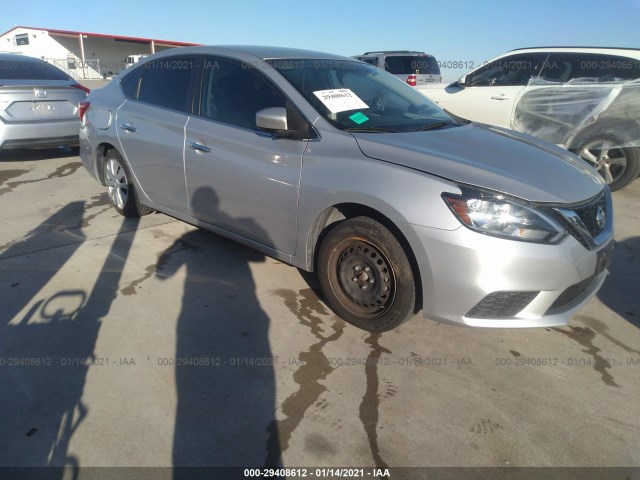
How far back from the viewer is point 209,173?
3600 millimetres

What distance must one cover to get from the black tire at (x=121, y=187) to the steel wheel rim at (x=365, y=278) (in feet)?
8.14

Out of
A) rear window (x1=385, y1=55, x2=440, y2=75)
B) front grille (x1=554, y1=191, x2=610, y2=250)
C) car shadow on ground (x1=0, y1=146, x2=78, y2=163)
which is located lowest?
car shadow on ground (x1=0, y1=146, x2=78, y2=163)

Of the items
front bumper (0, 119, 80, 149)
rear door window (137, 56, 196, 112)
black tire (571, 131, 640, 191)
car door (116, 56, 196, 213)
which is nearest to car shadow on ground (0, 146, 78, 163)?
front bumper (0, 119, 80, 149)

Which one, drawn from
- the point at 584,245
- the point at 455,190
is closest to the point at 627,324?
the point at 584,245

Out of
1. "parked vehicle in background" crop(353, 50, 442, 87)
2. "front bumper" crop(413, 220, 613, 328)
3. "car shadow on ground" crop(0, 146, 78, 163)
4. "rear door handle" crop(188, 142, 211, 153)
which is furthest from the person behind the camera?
"parked vehicle in background" crop(353, 50, 442, 87)

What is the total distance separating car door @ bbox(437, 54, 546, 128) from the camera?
7004mm

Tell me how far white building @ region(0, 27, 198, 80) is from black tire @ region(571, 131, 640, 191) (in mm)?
45459

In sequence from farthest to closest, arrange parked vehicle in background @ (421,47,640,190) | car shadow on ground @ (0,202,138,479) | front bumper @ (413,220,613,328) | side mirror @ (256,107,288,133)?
1. parked vehicle in background @ (421,47,640,190)
2. side mirror @ (256,107,288,133)
3. front bumper @ (413,220,613,328)
4. car shadow on ground @ (0,202,138,479)

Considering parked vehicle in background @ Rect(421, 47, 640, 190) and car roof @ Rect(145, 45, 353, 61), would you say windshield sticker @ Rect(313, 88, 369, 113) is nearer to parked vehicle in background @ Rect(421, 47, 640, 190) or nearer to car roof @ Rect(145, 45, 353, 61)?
car roof @ Rect(145, 45, 353, 61)

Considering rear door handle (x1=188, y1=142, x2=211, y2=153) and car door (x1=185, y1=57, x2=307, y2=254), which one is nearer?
car door (x1=185, y1=57, x2=307, y2=254)

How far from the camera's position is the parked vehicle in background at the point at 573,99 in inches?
238

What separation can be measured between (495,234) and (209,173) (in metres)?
2.12

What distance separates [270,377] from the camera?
2598 mm

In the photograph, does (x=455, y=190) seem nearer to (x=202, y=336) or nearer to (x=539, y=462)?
(x=539, y=462)
